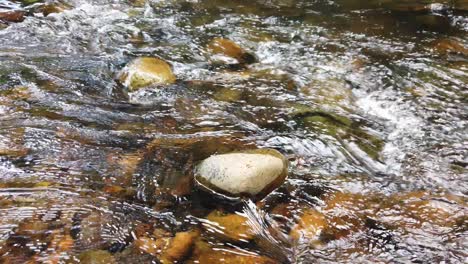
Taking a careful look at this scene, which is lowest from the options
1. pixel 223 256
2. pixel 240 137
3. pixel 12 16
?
pixel 223 256

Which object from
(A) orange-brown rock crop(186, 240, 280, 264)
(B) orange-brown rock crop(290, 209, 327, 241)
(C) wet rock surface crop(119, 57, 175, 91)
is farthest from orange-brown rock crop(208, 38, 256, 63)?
(A) orange-brown rock crop(186, 240, 280, 264)

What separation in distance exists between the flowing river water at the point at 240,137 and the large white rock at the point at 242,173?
0.30ft

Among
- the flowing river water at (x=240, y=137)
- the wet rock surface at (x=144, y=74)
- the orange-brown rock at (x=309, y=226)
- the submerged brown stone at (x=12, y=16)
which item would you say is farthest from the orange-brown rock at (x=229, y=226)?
the submerged brown stone at (x=12, y=16)

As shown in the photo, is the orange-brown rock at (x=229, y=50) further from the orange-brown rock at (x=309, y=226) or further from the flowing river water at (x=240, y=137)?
the orange-brown rock at (x=309, y=226)

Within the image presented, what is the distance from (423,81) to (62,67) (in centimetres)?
435

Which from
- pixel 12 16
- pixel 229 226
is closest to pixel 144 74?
pixel 229 226

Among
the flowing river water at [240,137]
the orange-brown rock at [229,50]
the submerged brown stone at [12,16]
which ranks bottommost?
the flowing river water at [240,137]

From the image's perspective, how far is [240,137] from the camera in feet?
12.5

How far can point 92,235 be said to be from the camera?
2.62 m

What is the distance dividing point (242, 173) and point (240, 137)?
0.82m

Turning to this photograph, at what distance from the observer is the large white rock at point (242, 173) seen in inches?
119

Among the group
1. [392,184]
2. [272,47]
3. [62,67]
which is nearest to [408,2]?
[272,47]

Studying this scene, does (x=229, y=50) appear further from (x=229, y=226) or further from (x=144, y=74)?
(x=229, y=226)

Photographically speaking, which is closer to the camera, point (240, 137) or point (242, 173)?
point (242, 173)
